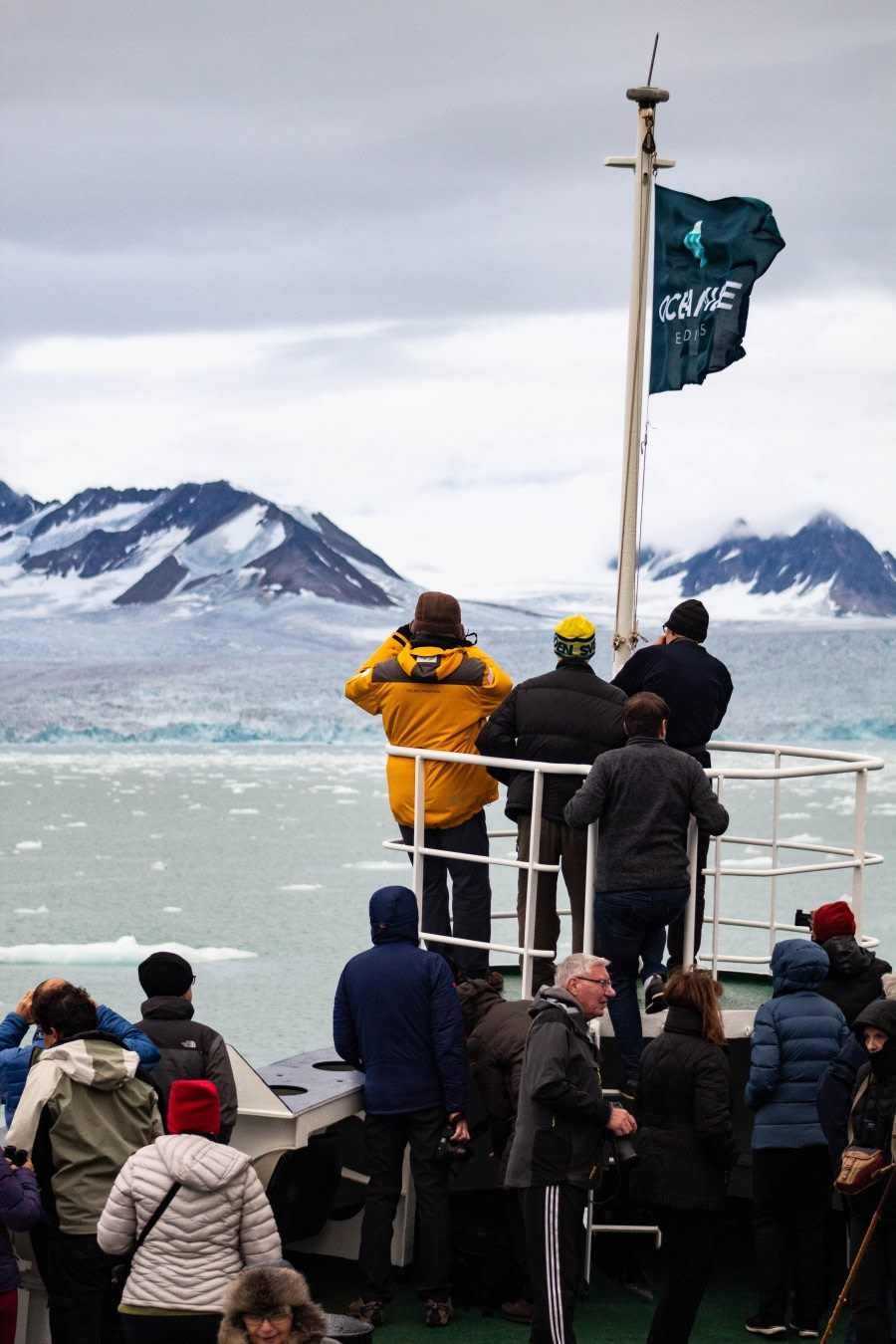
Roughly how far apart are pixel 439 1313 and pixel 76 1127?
1723 mm

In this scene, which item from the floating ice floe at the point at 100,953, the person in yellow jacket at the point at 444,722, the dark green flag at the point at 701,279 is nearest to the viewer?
the person in yellow jacket at the point at 444,722

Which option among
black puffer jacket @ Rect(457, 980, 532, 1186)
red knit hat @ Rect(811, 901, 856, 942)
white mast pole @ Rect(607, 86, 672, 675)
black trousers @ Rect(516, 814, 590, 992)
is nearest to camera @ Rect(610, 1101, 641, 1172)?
black puffer jacket @ Rect(457, 980, 532, 1186)

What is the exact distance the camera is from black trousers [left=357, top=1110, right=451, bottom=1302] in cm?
568

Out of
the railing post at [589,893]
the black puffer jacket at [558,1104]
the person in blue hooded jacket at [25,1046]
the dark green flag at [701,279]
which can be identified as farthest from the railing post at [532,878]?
the dark green flag at [701,279]

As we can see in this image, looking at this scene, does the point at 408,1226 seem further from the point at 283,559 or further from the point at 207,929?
the point at 283,559

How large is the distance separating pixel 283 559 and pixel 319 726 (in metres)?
9.15

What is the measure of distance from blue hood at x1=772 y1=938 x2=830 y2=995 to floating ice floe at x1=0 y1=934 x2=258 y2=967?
3827 centimetres

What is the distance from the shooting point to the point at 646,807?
547 centimetres

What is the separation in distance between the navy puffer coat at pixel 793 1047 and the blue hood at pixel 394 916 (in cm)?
116

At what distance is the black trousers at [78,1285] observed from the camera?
4.69 m

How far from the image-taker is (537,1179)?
4.83 metres

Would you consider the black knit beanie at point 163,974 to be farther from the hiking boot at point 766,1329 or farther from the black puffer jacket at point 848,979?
the hiking boot at point 766,1329

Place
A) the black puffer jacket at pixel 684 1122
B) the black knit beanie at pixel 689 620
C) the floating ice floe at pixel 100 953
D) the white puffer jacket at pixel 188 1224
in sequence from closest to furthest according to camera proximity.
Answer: the white puffer jacket at pixel 188 1224 < the black puffer jacket at pixel 684 1122 < the black knit beanie at pixel 689 620 < the floating ice floe at pixel 100 953

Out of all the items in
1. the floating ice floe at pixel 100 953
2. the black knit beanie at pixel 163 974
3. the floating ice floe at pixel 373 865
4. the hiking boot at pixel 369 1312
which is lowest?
the floating ice floe at pixel 100 953
